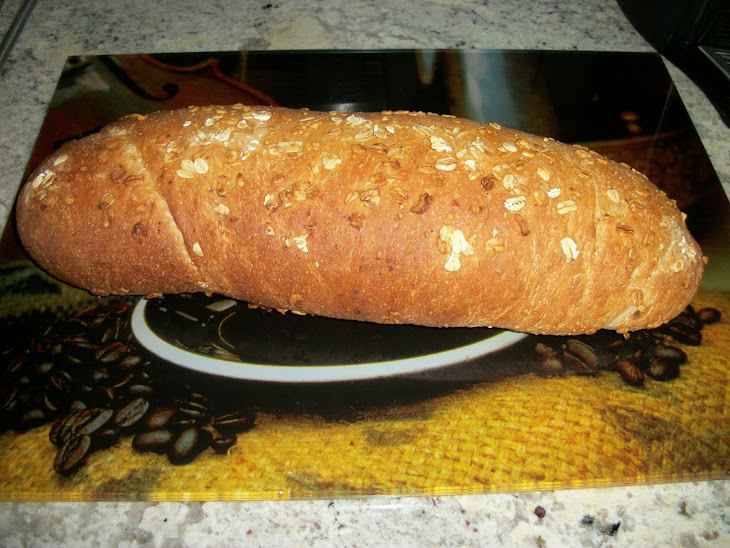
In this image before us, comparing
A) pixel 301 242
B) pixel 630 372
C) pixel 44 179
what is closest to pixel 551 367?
pixel 630 372

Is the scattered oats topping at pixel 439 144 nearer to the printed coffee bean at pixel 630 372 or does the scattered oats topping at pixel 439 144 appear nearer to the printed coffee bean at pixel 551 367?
the printed coffee bean at pixel 551 367

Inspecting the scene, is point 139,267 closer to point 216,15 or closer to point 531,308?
point 531,308

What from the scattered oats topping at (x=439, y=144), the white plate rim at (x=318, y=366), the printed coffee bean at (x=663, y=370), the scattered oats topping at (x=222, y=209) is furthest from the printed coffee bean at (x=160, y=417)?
the printed coffee bean at (x=663, y=370)

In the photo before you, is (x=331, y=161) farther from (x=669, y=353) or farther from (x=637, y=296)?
(x=669, y=353)

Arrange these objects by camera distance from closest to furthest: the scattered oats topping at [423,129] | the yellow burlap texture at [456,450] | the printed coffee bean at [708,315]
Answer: the yellow burlap texture at [456,450]
the scattered oats topping at [423,129]
the printed coffee bean at [708,315]

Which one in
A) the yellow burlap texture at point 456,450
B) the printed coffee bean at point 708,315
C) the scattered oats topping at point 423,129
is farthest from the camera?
the printed coffee bean at point 708,315

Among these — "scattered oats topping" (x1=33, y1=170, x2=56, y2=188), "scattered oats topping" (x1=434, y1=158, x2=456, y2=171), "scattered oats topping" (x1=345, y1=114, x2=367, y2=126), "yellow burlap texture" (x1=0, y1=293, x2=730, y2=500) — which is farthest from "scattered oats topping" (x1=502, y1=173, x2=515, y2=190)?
"scattered oats topping" (x1=33, y1=170, x2=56, y2=188)

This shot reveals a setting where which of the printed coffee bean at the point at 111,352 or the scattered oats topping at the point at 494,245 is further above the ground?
the scattered oats topping at the point at 494,245

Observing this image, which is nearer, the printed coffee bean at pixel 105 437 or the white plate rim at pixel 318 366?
the printed coffee bean at pixel 105 437
